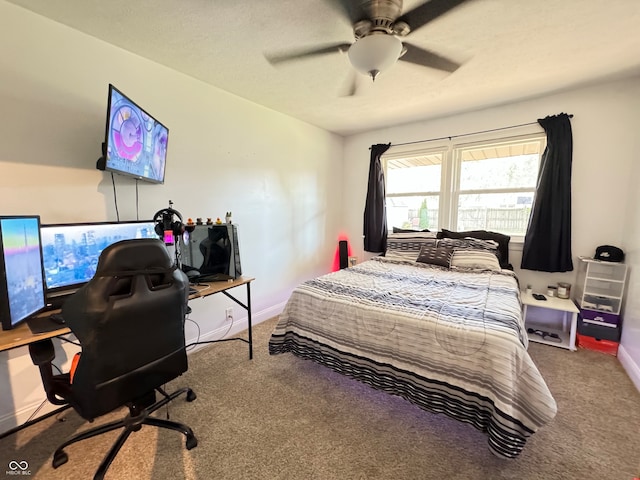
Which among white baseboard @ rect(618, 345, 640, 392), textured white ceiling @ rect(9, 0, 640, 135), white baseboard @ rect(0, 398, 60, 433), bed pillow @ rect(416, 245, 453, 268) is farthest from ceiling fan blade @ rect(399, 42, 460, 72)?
white baseboard @ rect(0, 398, 60, 433)

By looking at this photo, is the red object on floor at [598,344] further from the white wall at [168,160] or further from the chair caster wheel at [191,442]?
the chair caster wheel at [191,442]

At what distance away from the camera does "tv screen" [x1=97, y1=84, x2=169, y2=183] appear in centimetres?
158

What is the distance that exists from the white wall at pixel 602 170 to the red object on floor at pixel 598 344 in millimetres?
119

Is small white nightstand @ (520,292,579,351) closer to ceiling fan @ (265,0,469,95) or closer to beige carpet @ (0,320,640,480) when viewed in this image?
beige carpet @ (0,320,640,480)

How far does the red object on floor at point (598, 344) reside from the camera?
2488 millimetres

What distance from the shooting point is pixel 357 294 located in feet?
6.93

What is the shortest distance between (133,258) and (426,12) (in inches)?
79.4

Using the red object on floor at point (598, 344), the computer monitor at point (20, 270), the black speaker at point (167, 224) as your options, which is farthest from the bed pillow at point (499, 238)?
the computer monitor at point (20, 270)

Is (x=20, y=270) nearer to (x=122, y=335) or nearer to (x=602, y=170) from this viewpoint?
(x=122, y=335)

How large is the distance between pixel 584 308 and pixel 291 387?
2.85 m

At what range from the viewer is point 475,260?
2879mm

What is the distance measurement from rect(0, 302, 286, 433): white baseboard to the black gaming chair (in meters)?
0.54

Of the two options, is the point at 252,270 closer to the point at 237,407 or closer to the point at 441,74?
the point at 237,407

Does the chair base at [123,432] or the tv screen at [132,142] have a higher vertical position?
the tv screen at [132,142]
